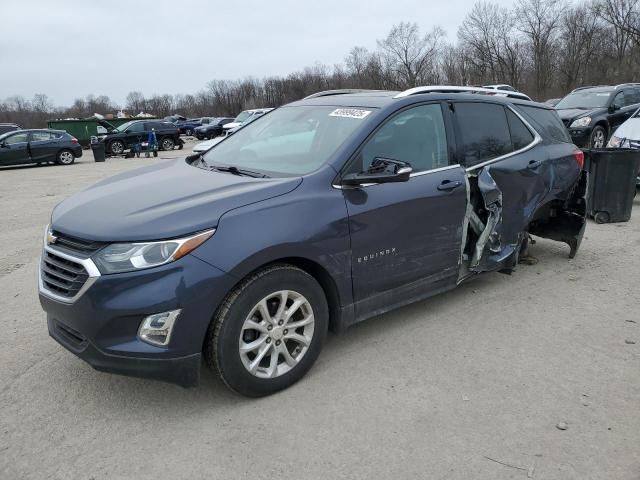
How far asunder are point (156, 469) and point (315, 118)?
2677 mm

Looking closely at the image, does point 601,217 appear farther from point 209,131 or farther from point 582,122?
point 209,131

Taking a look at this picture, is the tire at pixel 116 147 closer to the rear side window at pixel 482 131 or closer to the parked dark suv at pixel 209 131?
A: the parked dark suv at pixel 209 131

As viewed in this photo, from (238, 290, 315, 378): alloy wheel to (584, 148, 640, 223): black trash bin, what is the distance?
527 cm

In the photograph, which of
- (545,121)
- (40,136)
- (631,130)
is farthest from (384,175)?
(40,136)

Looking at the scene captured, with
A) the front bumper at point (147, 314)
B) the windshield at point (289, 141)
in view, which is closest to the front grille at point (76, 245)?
the front bumper at point (147, 314)

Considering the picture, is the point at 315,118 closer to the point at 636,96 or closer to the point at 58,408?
the point at 58,408

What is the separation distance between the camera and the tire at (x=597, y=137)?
1266 centimetres

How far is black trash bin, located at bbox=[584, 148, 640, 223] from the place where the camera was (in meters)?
6.96

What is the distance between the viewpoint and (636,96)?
46.3 ft

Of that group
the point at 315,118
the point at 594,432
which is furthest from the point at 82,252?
the point at 594,432

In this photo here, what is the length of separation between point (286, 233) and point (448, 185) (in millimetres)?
1558

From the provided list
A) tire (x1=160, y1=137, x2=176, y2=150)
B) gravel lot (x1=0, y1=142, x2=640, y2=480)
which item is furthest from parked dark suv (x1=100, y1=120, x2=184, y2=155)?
gravel lot (x1=0, y1=142, x2=640, y2=480)

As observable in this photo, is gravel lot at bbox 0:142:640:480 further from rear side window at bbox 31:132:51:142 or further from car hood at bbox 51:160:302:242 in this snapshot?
rear side window at bbox 31:132:51:142

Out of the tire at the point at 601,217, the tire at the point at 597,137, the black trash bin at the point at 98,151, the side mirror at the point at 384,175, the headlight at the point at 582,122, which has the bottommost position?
the tire at the point at 601,217
